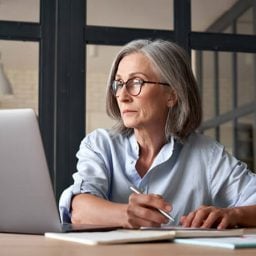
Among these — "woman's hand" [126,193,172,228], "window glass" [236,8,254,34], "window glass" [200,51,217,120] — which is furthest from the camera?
"window glass" [200,51,217,120]

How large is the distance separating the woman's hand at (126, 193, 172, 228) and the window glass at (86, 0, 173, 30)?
1.57 metres

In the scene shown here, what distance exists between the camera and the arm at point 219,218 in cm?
130

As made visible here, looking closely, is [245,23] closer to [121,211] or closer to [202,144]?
[202,144]

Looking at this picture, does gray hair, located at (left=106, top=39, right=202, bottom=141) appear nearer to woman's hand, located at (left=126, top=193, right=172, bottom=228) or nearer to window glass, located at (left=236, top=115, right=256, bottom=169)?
woman's hand, located at (left=126, top=193, right=172, bottom=228)

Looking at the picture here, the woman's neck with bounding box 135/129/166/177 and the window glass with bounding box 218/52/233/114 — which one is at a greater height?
the window glass with bounding box 218/52/233/114

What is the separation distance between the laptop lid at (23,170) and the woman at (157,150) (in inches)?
25.1

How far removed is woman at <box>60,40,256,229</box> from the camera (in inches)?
67.8

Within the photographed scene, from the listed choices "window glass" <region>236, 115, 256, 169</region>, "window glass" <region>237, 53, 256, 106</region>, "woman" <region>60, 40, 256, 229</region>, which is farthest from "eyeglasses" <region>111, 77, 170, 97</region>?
"window glass" <region>236, 115, 256, 169</region>

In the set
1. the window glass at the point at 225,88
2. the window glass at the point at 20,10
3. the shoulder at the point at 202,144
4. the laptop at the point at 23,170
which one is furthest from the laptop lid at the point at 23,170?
the window glass at the point at 225,88

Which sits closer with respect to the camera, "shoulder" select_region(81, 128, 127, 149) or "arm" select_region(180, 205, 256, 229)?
"arm" select_region(180, 205, 256, 229)

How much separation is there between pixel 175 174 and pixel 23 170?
896mm

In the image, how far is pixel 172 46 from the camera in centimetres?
189

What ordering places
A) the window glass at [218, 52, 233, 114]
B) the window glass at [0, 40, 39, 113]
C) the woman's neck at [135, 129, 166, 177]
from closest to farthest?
the woman's neck at [135, 129, 166, 177]
the window glass at [0, 40, 39, 113]
the window glass at [218, 52, 233, 114]

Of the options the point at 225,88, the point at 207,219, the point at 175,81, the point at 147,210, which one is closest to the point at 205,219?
the point at 207,219
